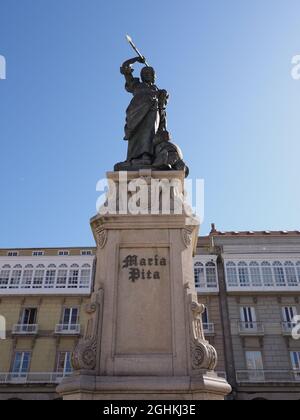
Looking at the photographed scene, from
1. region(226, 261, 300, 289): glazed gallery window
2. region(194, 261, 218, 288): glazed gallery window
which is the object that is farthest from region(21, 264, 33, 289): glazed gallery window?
region(226, 261, 300, 289): glazed gallery window

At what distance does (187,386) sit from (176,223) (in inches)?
101

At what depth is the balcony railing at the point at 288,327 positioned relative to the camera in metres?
31.0

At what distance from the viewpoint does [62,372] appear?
30688mm

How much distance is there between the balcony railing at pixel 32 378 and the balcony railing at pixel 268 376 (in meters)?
13.3

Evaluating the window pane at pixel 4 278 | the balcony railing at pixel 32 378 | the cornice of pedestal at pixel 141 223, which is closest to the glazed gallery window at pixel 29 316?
the window pane at pixel 4 278

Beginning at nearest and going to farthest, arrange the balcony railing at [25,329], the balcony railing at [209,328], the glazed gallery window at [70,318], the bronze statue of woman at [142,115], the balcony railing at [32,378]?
the bronze statue of woman at [142,115], the balcony railing at [32,378], the balcony railing at [209,328], the balcony railing at [25,329], the glazed gallery window at [70,318]

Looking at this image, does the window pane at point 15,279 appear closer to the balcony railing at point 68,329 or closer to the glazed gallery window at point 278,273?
Answer: the balcony railing at point 68,329

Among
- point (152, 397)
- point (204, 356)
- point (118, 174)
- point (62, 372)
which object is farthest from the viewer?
point (62, 372)

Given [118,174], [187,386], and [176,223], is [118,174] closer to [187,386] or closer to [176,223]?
[176,223]

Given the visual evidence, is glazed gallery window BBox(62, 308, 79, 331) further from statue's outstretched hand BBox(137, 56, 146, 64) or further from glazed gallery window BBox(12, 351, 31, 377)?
statue's outstretched hand BBox(137, 56, 146, 64)

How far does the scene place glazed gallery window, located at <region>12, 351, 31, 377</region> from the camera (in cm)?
3064

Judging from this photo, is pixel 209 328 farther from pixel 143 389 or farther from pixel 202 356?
pixel 143 389
